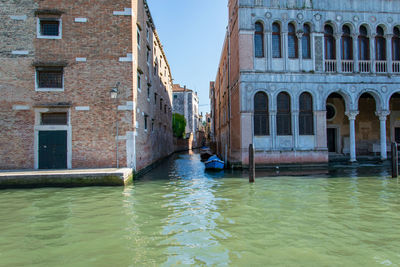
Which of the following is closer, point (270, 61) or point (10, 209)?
point (10, 209)

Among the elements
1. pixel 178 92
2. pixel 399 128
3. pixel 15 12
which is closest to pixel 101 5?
pixel 15 12

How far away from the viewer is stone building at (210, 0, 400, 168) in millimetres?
14930

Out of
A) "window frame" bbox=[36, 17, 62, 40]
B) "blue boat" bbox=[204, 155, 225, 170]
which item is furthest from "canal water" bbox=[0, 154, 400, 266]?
"window frame" bbox=[36, 17, 62, 40]

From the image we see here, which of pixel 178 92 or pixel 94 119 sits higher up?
pixel 178 92

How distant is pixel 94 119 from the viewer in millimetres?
11836

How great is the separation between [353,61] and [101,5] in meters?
14.1

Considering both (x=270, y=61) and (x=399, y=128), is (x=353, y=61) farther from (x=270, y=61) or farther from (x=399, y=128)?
(x=399, y=128)

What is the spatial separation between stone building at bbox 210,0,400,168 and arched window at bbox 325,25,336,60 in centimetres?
3

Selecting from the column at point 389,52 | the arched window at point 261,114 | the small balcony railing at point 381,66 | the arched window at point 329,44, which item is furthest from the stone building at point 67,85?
the column at point 389,52

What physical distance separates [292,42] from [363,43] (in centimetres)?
455

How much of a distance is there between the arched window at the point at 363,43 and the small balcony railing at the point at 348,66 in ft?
2.88

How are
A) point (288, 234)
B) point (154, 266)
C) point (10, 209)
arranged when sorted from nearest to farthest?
point (154, 266)
point (288, 234)
point (10, 209)

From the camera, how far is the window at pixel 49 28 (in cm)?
1196

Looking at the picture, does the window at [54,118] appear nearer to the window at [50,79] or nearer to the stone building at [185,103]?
the window at [50,79]
